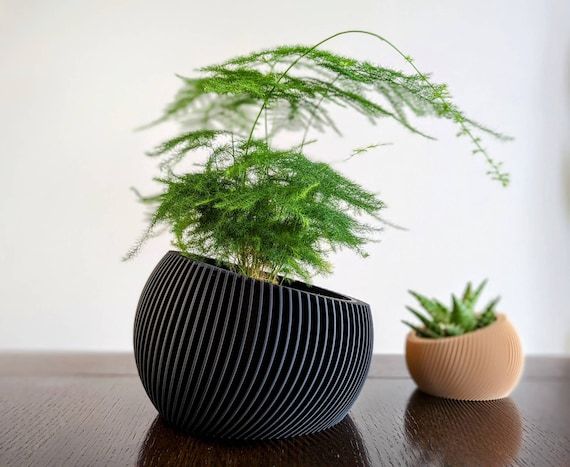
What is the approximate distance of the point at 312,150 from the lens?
1.01 m

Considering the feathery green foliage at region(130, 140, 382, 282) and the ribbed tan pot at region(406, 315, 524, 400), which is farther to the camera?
the ribbed tan pot at region(406, 315, 524, 400)

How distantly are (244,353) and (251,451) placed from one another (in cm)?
8

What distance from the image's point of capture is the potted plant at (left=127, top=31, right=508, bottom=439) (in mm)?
390

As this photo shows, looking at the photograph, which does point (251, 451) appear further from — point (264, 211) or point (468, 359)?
point (468, 359)

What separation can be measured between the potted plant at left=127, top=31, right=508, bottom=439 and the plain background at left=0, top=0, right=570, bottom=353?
21.0 inches

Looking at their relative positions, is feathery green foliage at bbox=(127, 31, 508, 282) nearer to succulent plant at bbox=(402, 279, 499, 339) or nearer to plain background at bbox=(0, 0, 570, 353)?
succulent plant at bbox=(402, 279, 499, 339)

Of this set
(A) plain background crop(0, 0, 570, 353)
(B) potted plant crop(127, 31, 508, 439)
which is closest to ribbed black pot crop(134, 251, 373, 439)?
(B) potted plant crop(127, 31, 508, 439)

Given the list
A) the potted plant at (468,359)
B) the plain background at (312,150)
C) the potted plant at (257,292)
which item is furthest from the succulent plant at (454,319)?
the plain background at (312,150)

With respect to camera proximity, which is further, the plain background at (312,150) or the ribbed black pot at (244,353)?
the plain background at (312,150)

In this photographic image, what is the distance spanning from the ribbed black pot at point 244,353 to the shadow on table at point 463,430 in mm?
85

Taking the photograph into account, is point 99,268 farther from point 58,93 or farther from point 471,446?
point 471,446

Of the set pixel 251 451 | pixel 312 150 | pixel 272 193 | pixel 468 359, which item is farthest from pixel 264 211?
pixel 312 150

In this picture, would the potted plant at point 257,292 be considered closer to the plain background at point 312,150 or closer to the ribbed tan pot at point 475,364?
the ribbed tan pot at point 475,364

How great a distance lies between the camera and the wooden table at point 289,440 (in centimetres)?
39
